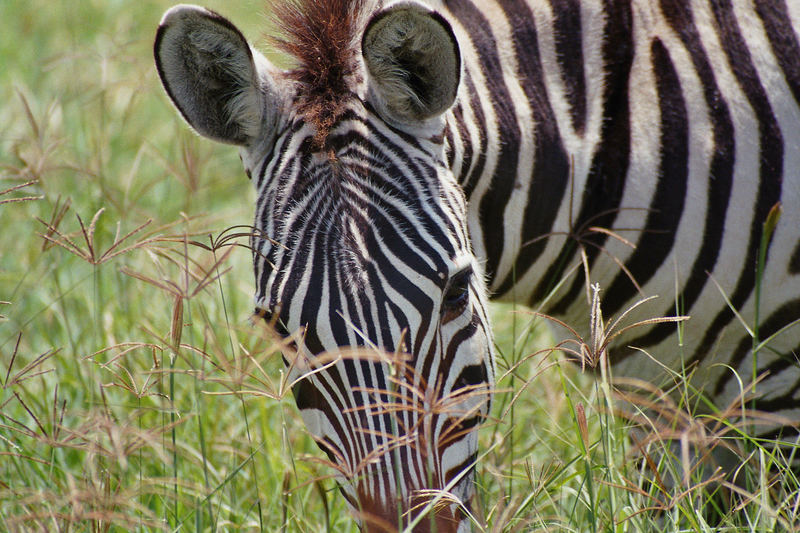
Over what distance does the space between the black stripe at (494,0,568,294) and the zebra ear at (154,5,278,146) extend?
0.94 meters

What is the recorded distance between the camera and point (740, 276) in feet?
10.2

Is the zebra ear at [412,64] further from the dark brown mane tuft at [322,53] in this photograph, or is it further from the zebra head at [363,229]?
the dark brown mane tuft at [322,53]

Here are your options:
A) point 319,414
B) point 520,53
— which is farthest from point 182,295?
point 520,53

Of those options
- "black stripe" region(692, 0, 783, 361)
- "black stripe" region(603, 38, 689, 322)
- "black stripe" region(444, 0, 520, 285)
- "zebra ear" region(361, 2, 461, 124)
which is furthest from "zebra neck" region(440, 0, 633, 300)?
"zebra ear" region(361, 2, 461, 124)

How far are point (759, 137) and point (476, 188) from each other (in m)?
1.04

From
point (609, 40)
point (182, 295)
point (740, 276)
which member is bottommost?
point (740, 276)

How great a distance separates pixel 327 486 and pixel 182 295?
1.79m

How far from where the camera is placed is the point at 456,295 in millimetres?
2377

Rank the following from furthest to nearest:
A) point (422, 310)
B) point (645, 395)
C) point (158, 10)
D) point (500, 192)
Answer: point (158, 10) < point (645, 395) < point (500, 192) < point (422, 310)

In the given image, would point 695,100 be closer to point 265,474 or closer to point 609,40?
point 609,40

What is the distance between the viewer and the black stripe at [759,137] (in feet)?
Answer: 9.94

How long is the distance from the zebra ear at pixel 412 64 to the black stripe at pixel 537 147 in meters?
0.58

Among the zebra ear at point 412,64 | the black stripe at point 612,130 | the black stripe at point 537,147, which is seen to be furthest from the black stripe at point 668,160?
the zebra ear at point 412,64

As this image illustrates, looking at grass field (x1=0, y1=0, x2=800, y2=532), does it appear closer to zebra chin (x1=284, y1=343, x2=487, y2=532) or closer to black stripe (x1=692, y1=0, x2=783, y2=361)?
zebra chin (x1=284, y1=343, x2=487, y2=532)
